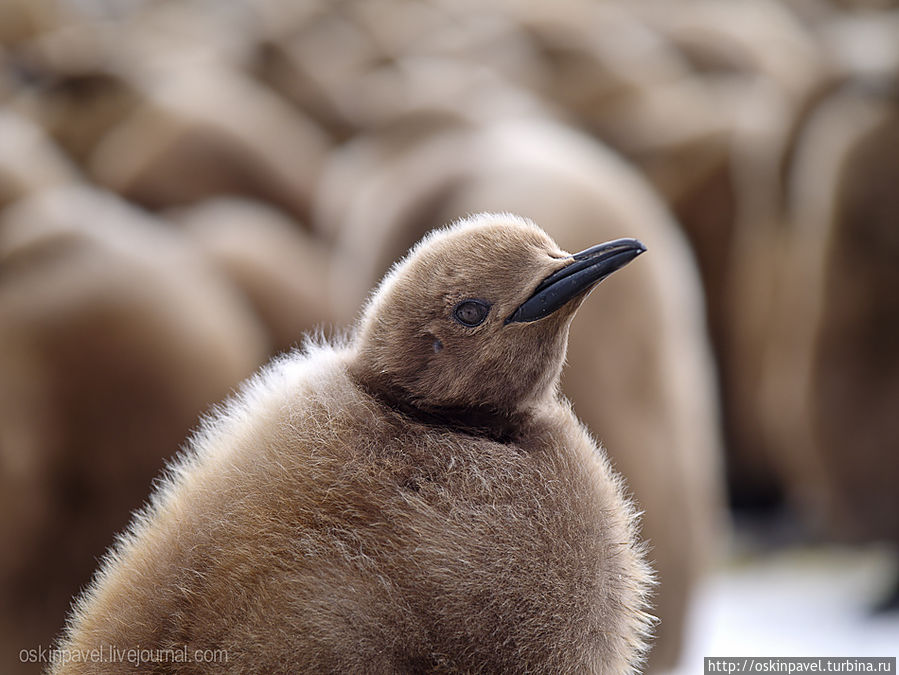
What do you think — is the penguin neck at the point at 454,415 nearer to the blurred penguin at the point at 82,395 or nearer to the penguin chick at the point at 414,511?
the penguin chick at the point at 414,511

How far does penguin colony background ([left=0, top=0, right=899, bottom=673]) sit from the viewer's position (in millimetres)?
1256

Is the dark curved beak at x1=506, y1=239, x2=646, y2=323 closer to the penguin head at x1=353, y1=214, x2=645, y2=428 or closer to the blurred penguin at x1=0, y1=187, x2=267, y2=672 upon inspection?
the penguin head at x1=353, y1=214, x2=645, y2=428

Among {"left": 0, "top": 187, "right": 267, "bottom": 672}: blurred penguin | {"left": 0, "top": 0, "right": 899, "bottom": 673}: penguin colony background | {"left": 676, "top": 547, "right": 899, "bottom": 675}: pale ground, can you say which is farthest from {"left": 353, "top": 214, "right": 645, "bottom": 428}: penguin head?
{"left": 676, "top": 547, "right": 899, "bottom": 675}: pale ground

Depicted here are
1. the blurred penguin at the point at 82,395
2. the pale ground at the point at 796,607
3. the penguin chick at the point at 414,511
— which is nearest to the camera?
the penguin chick at the point at 414,511

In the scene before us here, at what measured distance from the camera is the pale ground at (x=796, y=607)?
178 centimetres

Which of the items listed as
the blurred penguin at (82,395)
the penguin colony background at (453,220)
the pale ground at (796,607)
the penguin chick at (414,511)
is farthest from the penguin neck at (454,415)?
the pale ground at (796,607)

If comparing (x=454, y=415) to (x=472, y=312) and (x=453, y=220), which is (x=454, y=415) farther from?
(x=453, y=220)

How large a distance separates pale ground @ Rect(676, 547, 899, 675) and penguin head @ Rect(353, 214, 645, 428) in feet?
3.27

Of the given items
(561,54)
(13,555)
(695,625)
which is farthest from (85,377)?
(561,54)

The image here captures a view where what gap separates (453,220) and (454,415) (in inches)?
26.9

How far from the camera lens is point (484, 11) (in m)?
6.80

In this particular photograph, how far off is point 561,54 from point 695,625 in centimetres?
295

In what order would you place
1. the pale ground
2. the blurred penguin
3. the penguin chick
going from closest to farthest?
the penguin chick < the blurred penguin < the pale ground

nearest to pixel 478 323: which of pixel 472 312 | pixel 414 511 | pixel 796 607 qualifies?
pixel 472 312
